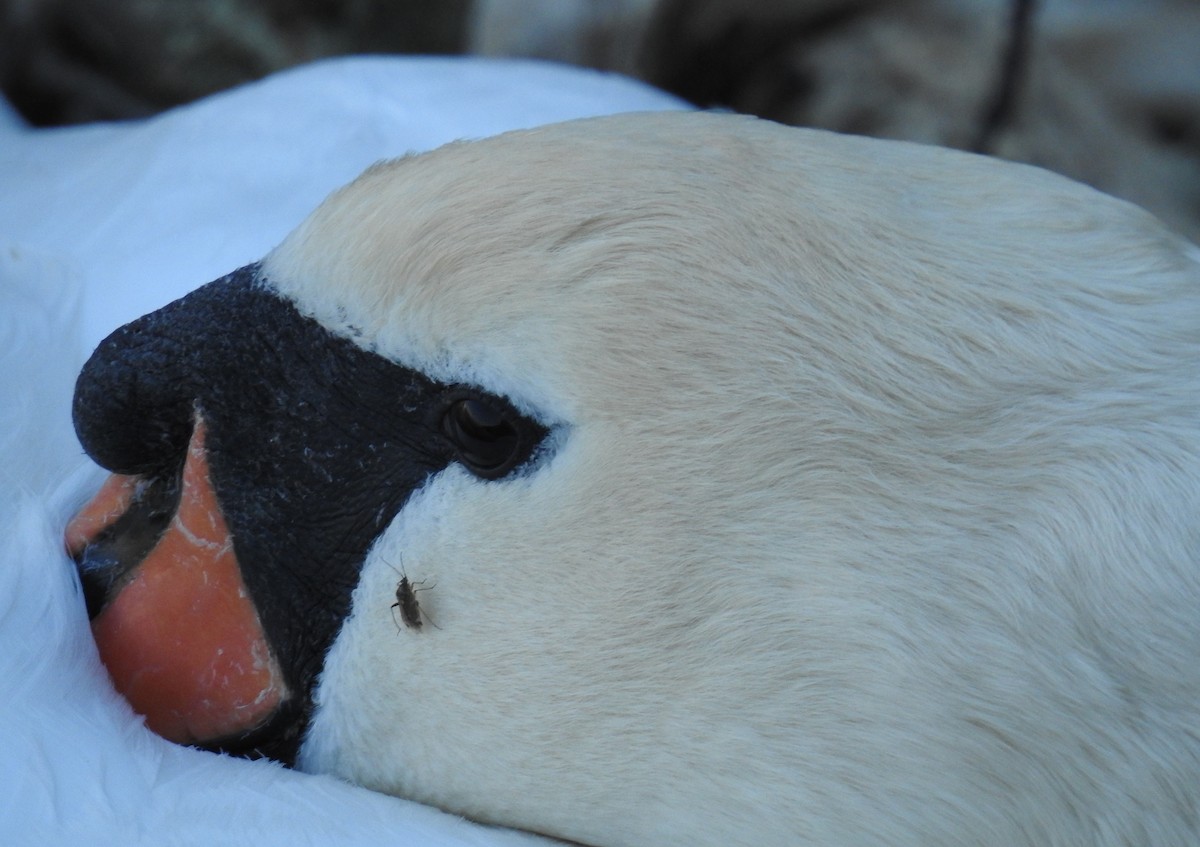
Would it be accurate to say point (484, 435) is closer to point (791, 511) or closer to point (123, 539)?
point (791, 511)

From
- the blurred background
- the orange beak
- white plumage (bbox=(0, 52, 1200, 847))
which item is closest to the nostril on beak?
the orange beak

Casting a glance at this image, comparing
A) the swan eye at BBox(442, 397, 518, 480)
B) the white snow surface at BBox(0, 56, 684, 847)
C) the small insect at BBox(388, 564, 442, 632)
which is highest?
the swan eye at BBox(442, 397, 518, 480)

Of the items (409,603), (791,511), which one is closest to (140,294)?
(409,603)

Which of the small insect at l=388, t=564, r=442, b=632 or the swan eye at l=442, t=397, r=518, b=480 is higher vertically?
the swan eye at l=442, t=397, r=518, b=480

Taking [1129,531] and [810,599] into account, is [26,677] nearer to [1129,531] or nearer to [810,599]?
[810,599]

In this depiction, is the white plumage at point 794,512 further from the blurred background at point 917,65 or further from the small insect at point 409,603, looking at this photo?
the blurred background at point 917,65

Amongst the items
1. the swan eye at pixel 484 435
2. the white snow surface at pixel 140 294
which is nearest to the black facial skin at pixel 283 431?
the swan eye at pixel 484 435

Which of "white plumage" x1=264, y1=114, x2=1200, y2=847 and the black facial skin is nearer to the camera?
"white plumage" x1=264, y1=114, x2=1200, y2=847

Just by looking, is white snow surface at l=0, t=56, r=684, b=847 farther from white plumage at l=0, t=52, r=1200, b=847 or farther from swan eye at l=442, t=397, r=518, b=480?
swan eye at l=442, t=397, r=518, b=480
